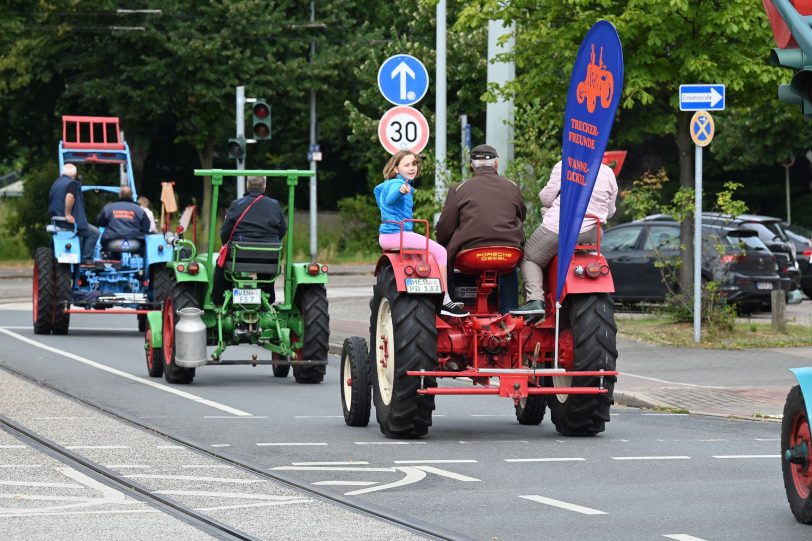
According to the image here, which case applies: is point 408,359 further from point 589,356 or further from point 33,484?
point 33,484

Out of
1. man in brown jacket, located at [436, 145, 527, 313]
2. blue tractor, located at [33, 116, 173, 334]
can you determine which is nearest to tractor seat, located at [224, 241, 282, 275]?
man in brown jacket, located at [436, 145, 527, 313]

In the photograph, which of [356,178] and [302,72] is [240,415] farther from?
[356,178]

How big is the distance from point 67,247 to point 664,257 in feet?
29.5

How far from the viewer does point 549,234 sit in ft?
41.3

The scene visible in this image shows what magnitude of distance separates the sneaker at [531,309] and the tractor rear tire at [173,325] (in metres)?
5.30

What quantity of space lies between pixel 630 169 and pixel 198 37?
51.3 ft

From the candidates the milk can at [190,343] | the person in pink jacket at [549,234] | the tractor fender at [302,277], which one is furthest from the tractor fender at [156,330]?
the person in pink jacket at [549,234]

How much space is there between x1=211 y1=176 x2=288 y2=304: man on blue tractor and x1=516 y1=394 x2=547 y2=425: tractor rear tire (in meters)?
4.07

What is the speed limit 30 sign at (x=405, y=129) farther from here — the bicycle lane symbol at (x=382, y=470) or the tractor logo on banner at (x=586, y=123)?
the bicycle lane symbol at (x=382, y=470)

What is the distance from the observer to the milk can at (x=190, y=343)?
16.4 metres

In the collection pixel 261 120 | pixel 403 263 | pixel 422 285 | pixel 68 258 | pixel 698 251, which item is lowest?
pixel 422 285

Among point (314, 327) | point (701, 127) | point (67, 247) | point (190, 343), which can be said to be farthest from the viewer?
point (67, 247)

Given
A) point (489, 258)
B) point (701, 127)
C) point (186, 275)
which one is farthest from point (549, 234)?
point (701, 127)

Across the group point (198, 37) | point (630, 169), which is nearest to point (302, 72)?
point (198, 37)
